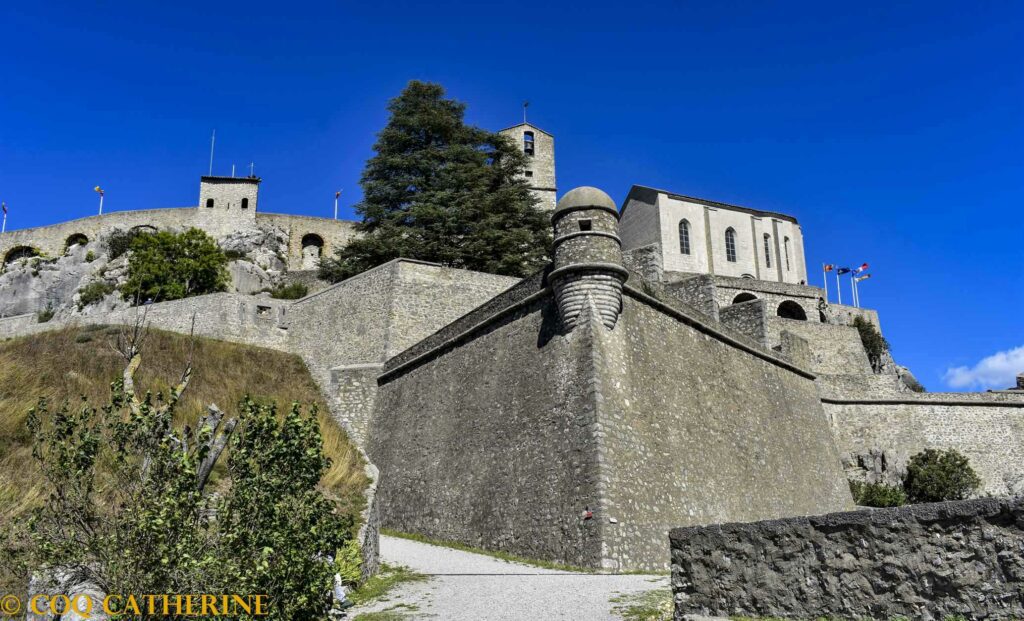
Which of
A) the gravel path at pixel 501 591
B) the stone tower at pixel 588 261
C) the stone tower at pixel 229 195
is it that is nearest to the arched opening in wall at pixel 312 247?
the stone tower at pixel 229 195

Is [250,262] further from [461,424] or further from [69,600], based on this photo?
[69,600]

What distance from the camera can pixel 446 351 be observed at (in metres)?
18.7

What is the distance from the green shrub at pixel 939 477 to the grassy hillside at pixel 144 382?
16.5 m

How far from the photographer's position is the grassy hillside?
11.0m

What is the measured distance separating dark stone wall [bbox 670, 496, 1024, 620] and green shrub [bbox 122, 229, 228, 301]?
97.5 ft

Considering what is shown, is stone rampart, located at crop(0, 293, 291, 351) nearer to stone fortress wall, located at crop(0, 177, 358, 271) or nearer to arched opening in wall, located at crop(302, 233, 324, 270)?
stone fortress wall, located at crop(0, 177, 358, 271)

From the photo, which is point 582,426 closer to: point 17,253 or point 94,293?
point 94,293

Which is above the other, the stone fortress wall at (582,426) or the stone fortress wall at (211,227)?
the stone fortress wall at (211,227)

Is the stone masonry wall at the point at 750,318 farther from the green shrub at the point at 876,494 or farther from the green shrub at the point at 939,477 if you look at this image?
the green shrub at the point at 939,477

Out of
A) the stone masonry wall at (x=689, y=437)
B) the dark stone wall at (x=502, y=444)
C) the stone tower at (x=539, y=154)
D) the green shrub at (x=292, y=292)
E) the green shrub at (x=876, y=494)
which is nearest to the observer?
the stone masonry wall at (x=689, y=437)

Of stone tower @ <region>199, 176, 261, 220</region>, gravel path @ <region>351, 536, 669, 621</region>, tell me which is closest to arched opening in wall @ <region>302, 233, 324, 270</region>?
stone tower @ <region>199, 176, 261, 220</region>

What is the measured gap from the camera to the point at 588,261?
14281 mm

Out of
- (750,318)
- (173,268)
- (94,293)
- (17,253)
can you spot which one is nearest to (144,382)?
(750,318)

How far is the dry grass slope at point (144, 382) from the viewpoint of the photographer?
11.0 metres
